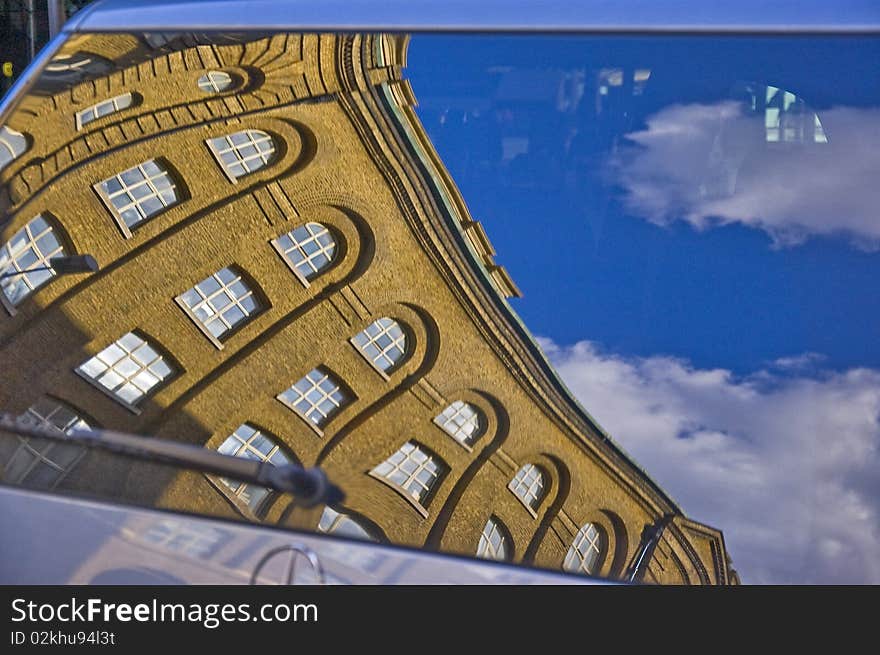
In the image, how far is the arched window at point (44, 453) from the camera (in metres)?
1.96

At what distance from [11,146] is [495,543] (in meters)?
1.59

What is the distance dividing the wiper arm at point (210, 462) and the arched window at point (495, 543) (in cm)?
30

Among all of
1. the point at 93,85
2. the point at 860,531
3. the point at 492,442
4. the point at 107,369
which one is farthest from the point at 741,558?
the point at 93,85

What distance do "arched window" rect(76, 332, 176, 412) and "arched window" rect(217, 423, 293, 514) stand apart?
0.24 m

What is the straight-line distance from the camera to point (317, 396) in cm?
187

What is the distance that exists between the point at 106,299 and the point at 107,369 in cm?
17

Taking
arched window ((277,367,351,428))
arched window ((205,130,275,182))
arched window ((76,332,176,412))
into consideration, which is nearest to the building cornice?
arched window ((205,130,275,182))

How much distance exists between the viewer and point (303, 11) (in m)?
2.05

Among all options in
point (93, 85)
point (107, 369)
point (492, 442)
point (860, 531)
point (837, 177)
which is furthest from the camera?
point (93, 85)

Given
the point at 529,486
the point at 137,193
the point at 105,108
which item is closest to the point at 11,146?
the point at 105,108

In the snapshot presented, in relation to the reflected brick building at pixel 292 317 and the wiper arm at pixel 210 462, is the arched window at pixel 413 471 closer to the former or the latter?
the reflected brick building at pixel 292 317
